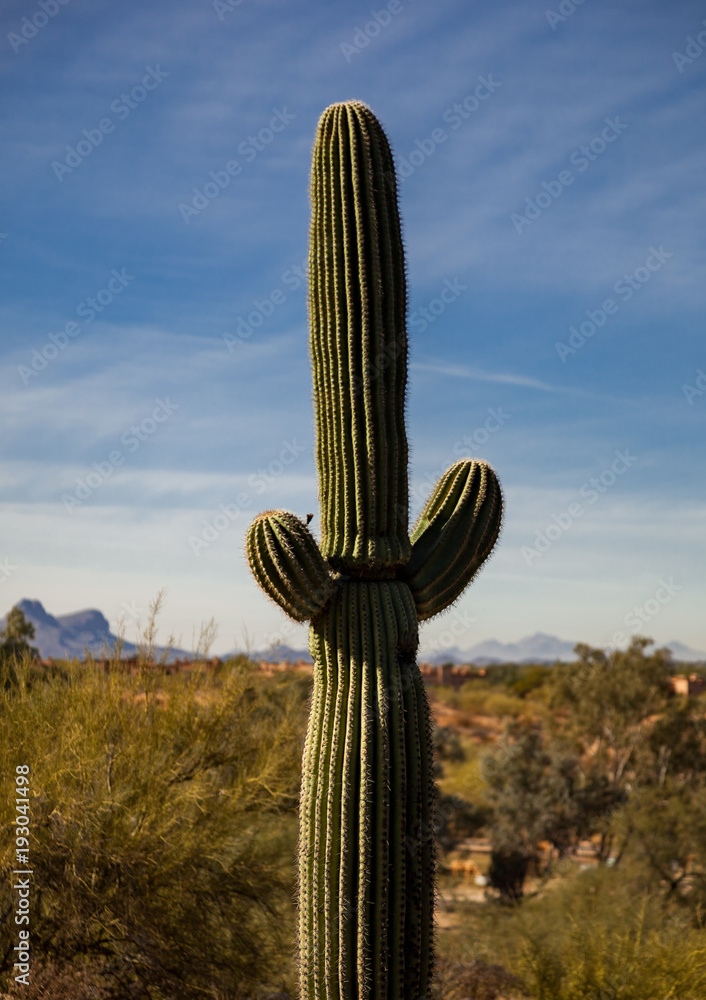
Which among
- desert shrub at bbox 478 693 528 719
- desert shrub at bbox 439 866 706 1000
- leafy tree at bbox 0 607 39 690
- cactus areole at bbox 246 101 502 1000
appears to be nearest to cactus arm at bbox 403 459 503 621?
cactus areole at bbox 246 101 502 1000

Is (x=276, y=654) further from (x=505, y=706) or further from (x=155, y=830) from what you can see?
(x=505, y=706)

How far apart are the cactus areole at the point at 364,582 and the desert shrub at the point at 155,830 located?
2627mm

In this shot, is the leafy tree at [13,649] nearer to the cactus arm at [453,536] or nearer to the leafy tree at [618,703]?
the cactus arm at [453,536]

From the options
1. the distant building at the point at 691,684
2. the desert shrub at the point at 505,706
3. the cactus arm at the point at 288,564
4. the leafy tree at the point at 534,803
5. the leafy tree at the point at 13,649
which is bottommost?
the leafy tree at the point at 534,803

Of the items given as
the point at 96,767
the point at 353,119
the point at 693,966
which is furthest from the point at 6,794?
the point at 693,966

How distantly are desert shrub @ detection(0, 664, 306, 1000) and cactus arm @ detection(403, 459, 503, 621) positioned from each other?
287 centimetres

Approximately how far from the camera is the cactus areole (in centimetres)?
534

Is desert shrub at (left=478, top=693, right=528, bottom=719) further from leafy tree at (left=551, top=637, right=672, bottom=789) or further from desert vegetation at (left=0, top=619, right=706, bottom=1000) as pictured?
desert vegetation at (left=0, top=619, right=706, bottom=1000)

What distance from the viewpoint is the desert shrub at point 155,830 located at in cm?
739

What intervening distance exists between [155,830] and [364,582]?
3435mm

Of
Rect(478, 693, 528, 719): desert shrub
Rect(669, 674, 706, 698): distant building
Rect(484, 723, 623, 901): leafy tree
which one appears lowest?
Rect(484, 723, 623, 901): leafy tree

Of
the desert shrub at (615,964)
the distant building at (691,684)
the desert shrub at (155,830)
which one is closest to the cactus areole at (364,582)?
the desert shrub at (155,830)

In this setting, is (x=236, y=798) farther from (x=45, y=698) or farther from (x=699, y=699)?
(x=699, y=699)

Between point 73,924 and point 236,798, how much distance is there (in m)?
1.84
